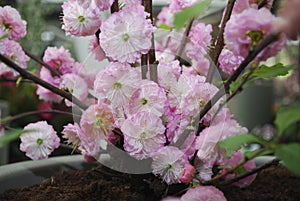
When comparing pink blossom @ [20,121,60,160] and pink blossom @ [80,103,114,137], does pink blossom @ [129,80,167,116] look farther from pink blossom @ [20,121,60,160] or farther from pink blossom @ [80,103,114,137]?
pink blossom @ [20,121,60,160]

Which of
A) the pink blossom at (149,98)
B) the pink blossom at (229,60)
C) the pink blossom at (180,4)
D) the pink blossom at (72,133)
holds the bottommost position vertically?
the pink blossom at (72,133)

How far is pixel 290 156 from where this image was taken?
39cm

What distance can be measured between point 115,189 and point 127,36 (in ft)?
0.74

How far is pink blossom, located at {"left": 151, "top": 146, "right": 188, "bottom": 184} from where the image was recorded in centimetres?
67

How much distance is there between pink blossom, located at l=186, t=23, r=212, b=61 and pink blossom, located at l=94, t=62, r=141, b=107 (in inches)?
7.6

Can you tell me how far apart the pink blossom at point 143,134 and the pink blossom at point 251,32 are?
193 millimetres

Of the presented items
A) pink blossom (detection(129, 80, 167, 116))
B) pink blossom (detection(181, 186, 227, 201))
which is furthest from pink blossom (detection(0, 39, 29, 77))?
pink blossom (detection(181, 186, 227, 201))

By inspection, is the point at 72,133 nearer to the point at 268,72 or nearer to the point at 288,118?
the point at 268,72

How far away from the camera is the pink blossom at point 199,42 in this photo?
2.72 ft

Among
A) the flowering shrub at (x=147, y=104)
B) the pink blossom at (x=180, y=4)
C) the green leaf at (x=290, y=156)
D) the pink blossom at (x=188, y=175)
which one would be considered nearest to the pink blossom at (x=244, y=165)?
the flowering shrub at (x=147, y=104)

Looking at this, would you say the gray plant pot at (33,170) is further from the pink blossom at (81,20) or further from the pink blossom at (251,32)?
the pink blossom at (251,32)

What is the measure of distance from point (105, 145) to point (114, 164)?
0.10ft

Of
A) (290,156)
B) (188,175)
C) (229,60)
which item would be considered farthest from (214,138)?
(290,156)

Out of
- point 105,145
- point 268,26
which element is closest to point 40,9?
point 105,145
